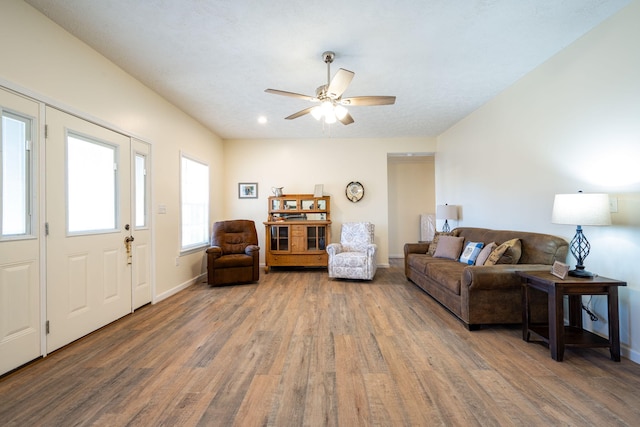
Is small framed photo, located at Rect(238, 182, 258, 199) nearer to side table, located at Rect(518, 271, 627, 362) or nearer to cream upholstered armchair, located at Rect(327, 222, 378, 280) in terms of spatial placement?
cream upholstered armchair, located at Rect(327, 222, 378, 280)

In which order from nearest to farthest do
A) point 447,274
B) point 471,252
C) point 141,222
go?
point 447,274 < point 141,222 < point 471,252

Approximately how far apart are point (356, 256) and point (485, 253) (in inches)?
77.0

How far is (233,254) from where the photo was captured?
4.65 m

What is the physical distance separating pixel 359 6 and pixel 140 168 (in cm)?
304

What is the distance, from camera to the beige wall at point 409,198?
7066mm

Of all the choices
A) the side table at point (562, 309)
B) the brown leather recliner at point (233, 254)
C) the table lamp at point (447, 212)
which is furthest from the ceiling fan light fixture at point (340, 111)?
the table lamp at point (447, 212)

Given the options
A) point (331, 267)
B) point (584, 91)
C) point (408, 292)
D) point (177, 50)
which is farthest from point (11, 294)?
point (584, 91)

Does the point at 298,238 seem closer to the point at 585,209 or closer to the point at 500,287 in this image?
the point at 500,287

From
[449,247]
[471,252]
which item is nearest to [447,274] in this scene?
[471,252]

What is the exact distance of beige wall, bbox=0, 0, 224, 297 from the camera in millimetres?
2039

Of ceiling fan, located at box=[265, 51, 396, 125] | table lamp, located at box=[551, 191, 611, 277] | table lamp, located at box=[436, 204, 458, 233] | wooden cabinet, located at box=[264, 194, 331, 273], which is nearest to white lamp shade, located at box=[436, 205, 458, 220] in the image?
table lamp, located at box=[436, 204, 458, 233]

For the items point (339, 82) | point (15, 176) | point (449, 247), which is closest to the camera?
point (15, 176)

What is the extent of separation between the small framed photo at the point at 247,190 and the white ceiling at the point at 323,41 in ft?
7.32

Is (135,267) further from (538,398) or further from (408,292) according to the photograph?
(538,398)
